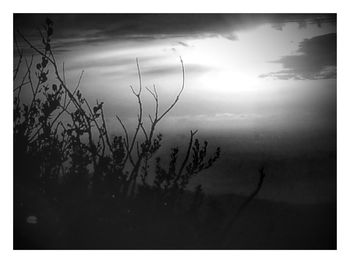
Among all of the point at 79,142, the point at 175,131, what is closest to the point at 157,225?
the point at 175,131

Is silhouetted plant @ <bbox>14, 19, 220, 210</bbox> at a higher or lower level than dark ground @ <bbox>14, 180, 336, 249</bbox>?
higher

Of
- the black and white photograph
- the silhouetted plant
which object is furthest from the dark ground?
the silhouetted plant

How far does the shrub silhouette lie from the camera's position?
3.17m

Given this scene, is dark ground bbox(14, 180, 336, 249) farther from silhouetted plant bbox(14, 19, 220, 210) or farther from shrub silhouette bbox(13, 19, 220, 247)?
silhouetted plant bbox(14, 19, 220, 210)

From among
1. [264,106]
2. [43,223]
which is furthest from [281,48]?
[43,223]

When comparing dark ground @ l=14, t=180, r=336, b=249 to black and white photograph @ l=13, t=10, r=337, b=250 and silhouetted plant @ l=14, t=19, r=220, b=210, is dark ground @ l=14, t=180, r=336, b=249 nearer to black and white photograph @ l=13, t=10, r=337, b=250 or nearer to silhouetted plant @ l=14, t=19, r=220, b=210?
black and white photograph @ l=13, t=10, r=337, b=250

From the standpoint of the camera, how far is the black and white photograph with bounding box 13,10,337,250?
3.15m

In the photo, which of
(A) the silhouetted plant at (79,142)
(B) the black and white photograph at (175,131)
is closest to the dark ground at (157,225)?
(B) the black and white photograph at (175,131)

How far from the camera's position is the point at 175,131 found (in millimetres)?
3174

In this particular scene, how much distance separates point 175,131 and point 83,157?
0.69 meters

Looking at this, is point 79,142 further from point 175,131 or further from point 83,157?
point 175,131

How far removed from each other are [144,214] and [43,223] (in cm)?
72

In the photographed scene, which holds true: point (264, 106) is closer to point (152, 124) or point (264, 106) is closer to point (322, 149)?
point (322, 149)

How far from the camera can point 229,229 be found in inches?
125
